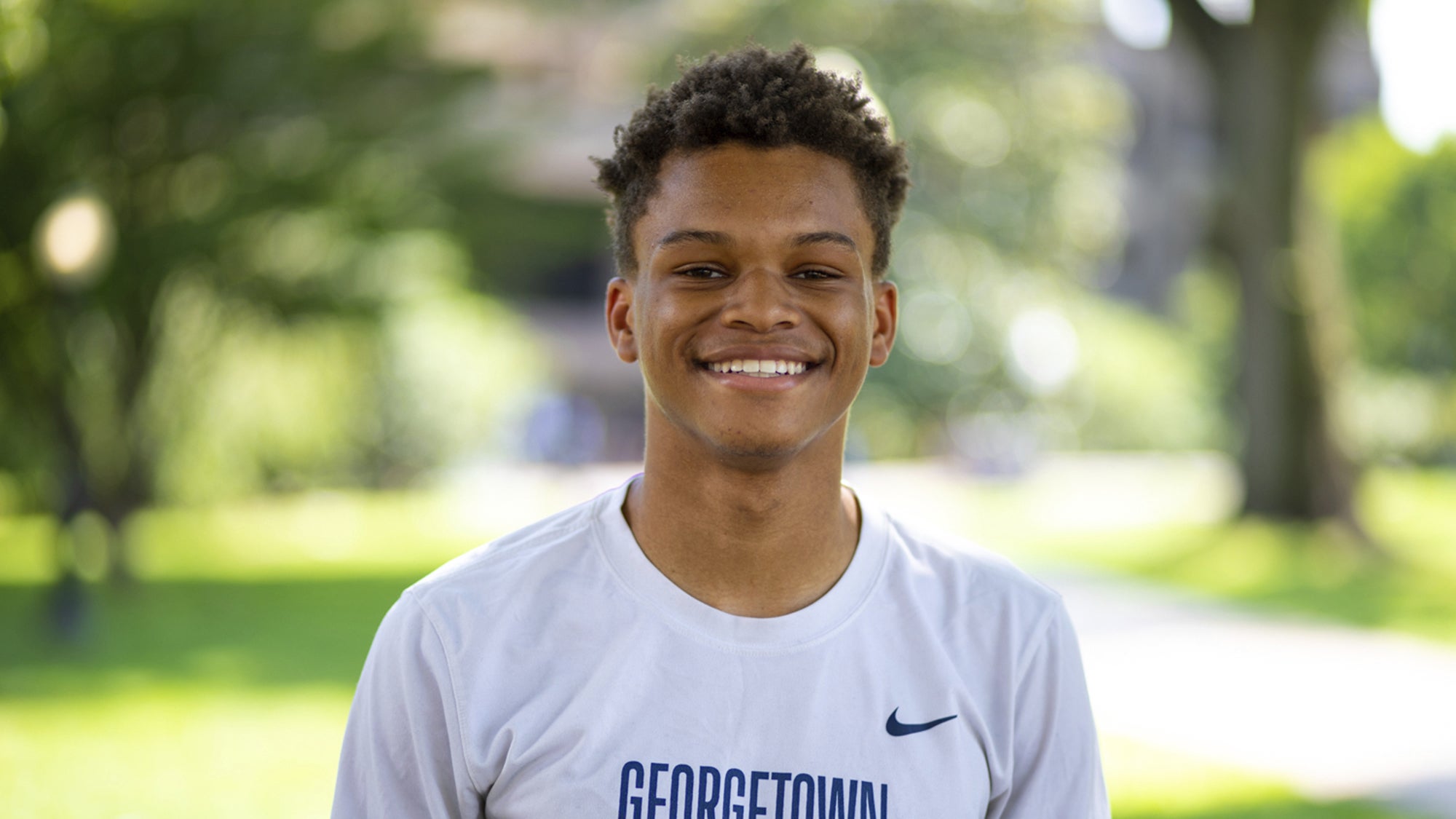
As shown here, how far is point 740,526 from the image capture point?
2.33 meters

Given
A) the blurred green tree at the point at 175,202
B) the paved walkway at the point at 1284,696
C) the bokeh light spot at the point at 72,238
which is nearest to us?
the paved walkway at the point at 1284,696

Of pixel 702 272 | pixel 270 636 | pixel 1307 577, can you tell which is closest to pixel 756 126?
pixel 702 272

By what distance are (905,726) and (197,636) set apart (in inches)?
358

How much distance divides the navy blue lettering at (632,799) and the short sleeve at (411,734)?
23 cm

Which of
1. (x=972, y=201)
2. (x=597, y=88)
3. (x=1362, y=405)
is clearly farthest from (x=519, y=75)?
(x=1362, y=405)

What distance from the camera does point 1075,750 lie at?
2.30m

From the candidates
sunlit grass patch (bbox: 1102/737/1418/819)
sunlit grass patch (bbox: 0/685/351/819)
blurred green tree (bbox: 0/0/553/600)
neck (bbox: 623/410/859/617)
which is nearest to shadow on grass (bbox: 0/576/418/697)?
sunlit grass patch (bbox: 0/685/351/819)

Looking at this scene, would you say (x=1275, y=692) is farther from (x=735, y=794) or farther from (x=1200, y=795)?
(x=735, y=794)

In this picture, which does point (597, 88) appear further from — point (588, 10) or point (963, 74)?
point (963, 74)

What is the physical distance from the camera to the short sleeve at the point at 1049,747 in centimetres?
228

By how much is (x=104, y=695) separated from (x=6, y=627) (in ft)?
8.70

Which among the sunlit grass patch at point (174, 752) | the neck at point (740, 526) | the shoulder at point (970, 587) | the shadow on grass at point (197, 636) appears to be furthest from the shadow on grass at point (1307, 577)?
the neck at point (740, 526)

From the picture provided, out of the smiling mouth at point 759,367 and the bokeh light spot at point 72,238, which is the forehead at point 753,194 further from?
the bokeh light spot at point 72,238

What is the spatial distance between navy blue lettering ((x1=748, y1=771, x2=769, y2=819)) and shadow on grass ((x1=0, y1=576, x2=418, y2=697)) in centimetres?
695
